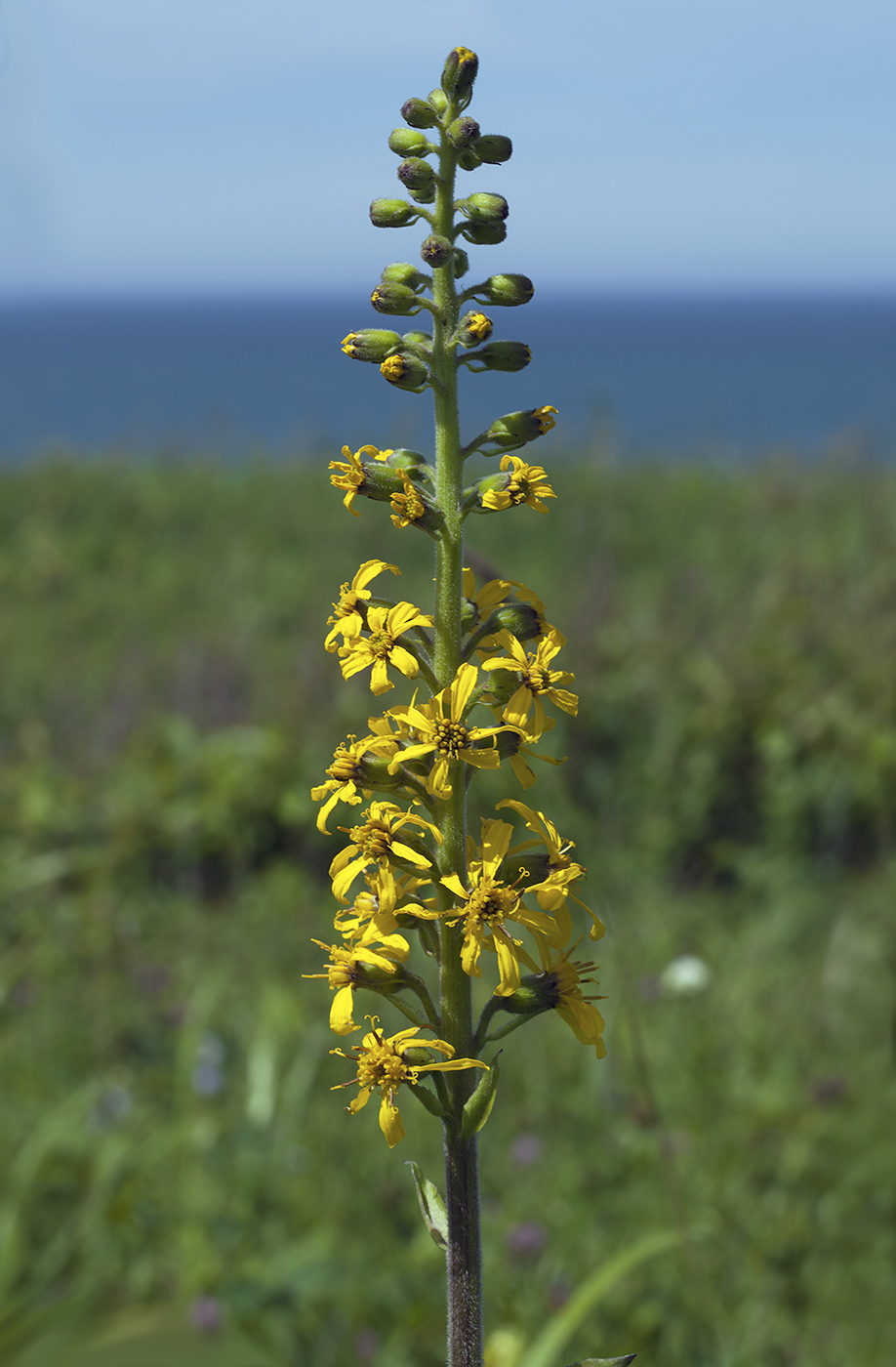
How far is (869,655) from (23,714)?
8961 millimetres

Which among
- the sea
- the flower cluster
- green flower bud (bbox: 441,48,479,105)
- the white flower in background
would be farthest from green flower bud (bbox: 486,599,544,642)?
the white flower in background

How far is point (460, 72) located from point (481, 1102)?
1630 mm

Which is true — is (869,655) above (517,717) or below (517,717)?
below

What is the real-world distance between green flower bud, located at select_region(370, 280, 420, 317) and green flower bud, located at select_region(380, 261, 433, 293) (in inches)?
0.5

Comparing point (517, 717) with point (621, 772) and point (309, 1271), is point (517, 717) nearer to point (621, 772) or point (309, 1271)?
point (309, 1271)

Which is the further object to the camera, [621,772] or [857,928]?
[621,772]

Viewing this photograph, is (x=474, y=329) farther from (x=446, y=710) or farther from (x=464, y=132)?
(x=446, y=710)

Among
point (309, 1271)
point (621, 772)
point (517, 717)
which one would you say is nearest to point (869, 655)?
point (621, 772)

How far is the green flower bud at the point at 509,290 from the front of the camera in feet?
6.18

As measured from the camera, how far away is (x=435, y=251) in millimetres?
1799

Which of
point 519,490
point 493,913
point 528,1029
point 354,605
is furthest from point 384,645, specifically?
point 528,1029

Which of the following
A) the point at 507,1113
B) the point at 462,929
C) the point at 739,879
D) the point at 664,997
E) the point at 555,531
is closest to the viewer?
the point at 462,929

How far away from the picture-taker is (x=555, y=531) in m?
22.1

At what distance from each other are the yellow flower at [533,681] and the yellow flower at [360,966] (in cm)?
40
